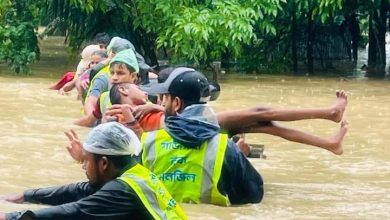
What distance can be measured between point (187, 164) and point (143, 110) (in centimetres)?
90

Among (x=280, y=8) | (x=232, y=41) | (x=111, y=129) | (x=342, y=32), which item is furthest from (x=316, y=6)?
(x=111, y=129)

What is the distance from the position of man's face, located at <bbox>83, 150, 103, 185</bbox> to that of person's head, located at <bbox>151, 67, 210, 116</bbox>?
7.55ft

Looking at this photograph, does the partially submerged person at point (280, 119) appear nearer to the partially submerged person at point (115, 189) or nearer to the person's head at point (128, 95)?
the person's head at point (128, 95)

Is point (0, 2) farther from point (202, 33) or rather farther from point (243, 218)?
point (243, 218)

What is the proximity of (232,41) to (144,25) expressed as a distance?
5.81 feet

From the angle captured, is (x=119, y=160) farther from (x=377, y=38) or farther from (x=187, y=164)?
(x=377, y=38)

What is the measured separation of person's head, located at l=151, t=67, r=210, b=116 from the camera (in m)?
7.68

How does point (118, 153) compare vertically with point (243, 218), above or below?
above

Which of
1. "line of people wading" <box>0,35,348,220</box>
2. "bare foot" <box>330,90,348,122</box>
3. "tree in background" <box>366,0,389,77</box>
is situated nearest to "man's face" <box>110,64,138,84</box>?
"line of people wading" <box>0,35,348,220</box>

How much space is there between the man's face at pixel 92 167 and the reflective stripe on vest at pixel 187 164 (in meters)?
2.18

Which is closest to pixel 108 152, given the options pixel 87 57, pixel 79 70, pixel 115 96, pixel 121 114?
pixel 121 114

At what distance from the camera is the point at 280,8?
60.3ft

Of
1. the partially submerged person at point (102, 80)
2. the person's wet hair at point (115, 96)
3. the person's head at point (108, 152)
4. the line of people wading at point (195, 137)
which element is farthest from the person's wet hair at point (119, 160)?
the partially submerged person at point (102, 80)

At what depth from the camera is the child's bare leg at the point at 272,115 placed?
26.0 ft
